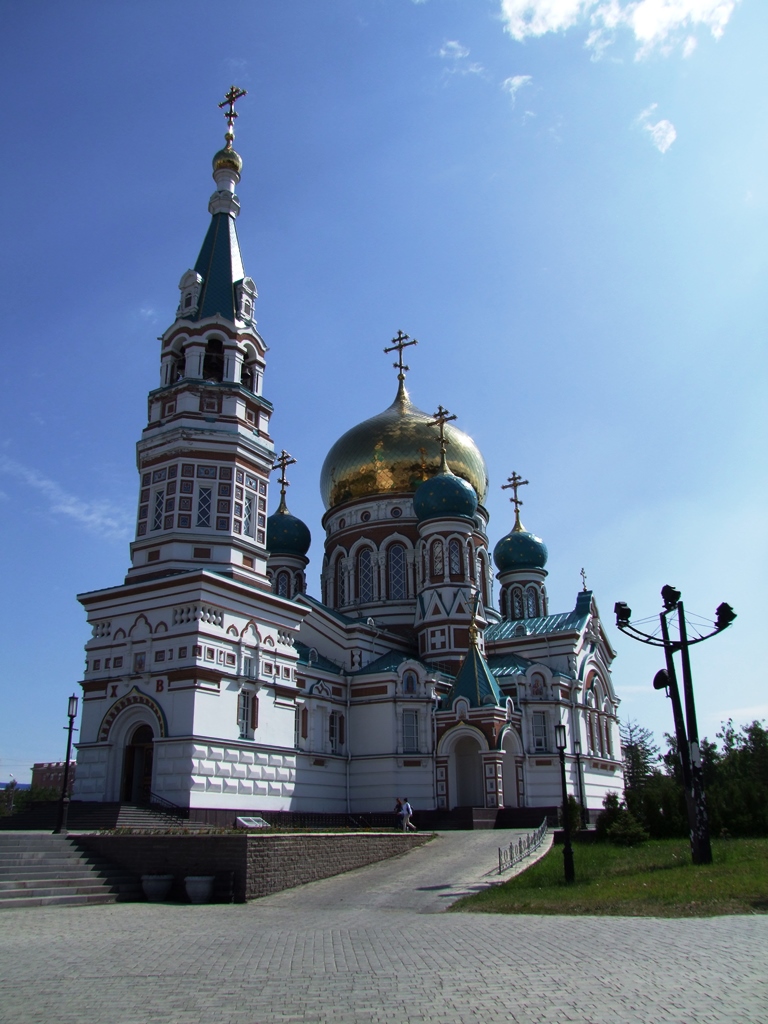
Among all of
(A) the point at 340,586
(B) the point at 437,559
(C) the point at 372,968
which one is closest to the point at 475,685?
(B) the point at 437,559

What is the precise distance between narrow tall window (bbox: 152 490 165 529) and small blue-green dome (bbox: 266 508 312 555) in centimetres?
1228

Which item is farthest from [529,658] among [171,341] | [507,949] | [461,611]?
[507,949]

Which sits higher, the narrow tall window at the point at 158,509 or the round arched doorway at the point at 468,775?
the narrow tall window at the point at 158,509

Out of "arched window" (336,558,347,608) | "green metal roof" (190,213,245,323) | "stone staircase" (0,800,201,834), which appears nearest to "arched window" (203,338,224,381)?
"green metal roof" (190,213,245,323)

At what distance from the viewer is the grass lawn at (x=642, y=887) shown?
38.7 ft

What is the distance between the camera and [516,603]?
4094cm

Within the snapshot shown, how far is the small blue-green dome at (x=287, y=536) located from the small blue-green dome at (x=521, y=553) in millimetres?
9533

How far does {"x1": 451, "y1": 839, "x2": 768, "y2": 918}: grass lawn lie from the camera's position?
11.8m

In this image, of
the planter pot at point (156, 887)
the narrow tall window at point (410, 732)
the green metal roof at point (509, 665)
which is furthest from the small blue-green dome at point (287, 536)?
the planter pot at point (156, 887)

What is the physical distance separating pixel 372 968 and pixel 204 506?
18.5 m

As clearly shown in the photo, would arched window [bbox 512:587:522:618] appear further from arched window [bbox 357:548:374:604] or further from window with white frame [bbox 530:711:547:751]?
window with white frame [bbox 530:711:547:751]

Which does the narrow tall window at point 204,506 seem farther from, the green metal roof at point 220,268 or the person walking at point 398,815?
the person walking at point 398,815

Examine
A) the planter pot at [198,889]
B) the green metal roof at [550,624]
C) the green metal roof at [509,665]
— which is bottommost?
the planter pot at [198,889]

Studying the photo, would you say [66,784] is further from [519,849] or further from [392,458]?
[392,458]
